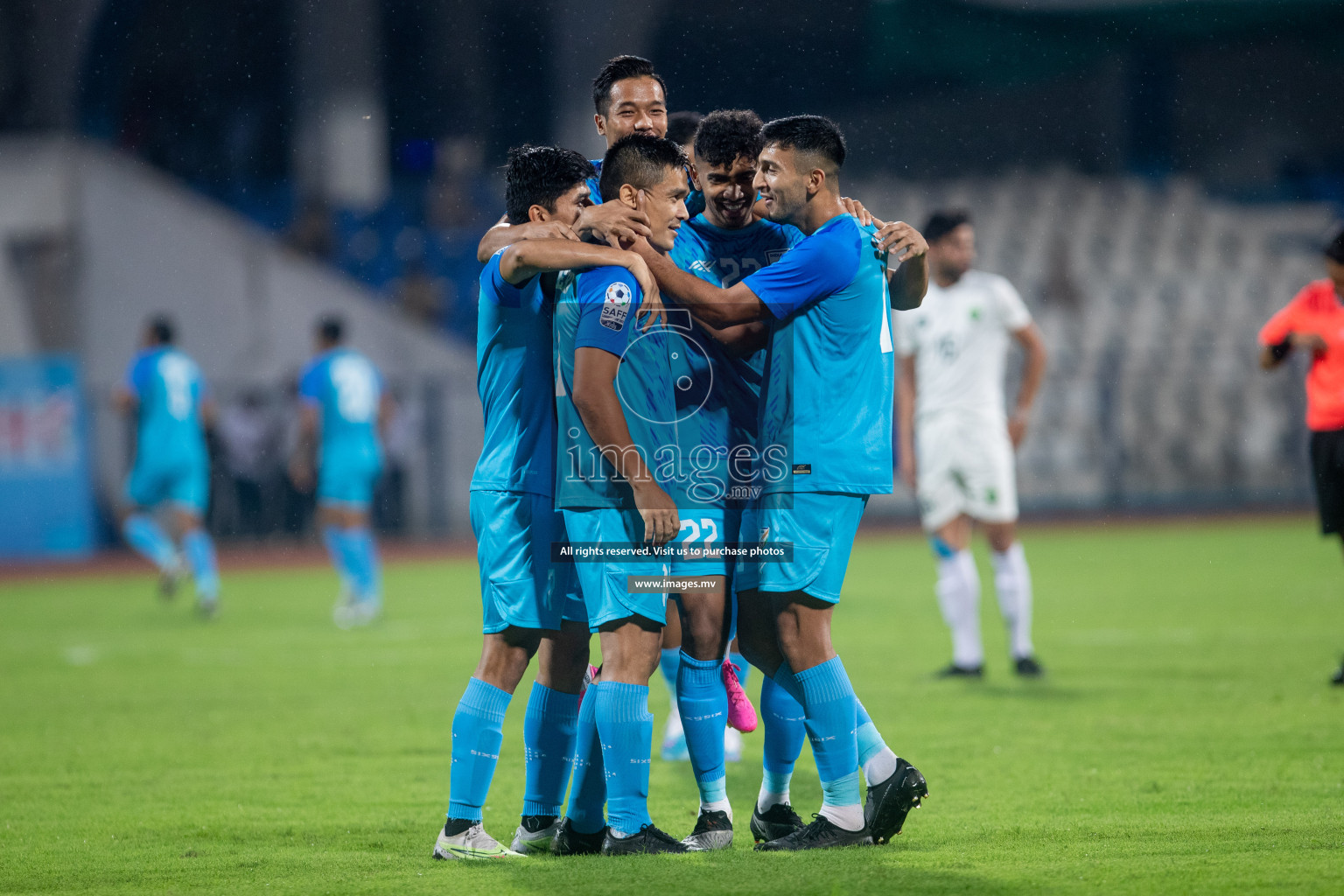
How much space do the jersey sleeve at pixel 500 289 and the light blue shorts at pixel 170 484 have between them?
964cm

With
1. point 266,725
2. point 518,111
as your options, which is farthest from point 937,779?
point 518,111

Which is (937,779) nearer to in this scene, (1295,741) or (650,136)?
(1295,741)

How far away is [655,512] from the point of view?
3990 mm

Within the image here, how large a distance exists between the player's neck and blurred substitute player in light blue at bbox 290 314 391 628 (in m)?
7.79

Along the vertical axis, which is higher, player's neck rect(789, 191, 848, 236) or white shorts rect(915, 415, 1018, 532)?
player's neck rect(789, 191, 848, 236)

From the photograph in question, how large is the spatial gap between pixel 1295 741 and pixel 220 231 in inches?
717

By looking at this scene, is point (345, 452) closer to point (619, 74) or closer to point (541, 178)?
point (619, 74)

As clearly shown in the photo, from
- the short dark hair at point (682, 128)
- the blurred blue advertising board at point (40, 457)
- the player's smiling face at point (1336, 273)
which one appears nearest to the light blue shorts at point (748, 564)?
the short dark hair at point (682, 128)

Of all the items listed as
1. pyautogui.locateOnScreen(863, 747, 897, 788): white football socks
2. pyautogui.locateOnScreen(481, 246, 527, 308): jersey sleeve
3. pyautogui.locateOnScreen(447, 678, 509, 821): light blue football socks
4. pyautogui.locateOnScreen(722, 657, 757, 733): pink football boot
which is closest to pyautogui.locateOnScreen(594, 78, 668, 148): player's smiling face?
pyautogui.locateOnScreen(481, 246, 527, 308): jersey sleeve

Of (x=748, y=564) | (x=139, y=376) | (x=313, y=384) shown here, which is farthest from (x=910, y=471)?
(x=139, y=376)

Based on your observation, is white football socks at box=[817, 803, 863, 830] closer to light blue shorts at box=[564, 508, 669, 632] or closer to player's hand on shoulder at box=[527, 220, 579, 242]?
light blue shorts at box=[564, 508, 669, 632]

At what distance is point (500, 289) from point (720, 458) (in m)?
0.84

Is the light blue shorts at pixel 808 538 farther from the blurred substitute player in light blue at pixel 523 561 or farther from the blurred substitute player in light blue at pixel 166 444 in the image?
the blurred substitute player in light blue at pixel 166 444

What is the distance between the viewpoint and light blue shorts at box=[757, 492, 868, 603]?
4098 mm
